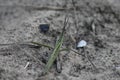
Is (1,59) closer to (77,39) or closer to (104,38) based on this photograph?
(77,39)

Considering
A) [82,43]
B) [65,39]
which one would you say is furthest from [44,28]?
[82,43]

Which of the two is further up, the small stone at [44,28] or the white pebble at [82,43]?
Answer: the small stone at [44,28]

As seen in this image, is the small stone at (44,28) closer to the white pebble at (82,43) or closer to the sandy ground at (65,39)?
the sandy ground at (65,39)

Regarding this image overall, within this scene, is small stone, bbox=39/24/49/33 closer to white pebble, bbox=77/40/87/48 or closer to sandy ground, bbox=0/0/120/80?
sandy ground, bbox=0/0/120/80

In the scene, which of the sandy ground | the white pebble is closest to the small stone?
the sandy ground

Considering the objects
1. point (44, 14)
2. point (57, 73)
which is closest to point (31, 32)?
point (44, 14)

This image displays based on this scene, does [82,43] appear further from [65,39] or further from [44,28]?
[44,28]

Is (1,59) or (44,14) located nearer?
(1,59)

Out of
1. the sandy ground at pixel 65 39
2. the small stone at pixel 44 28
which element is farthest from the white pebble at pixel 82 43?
the small stone at pixel 44 28
